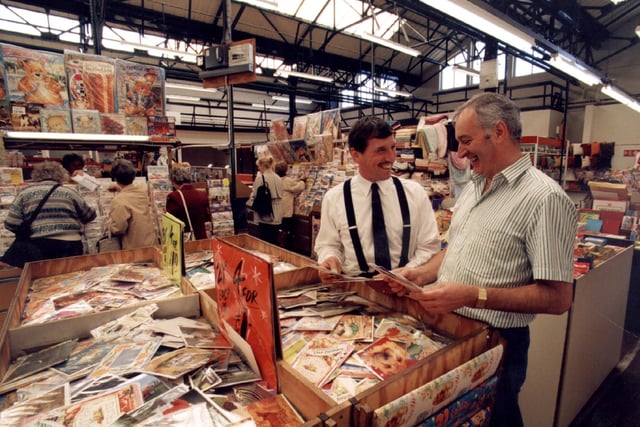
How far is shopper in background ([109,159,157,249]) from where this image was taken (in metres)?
3.52

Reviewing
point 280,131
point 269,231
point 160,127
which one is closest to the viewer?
point 160,127

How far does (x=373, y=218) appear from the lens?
1.94 m

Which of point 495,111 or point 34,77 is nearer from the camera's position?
point 495,111

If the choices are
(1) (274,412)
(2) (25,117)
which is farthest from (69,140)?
(1) (274,412)

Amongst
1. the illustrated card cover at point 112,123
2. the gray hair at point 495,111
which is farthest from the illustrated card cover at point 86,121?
the gray hair at point 495,111

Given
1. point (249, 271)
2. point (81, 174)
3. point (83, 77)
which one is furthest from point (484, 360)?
point (81, 174)

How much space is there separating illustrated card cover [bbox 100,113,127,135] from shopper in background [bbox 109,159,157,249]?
37cm

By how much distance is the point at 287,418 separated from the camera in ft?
3.25

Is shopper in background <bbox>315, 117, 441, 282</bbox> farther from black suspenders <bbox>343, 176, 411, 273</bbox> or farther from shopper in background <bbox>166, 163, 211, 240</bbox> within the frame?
shopper in background <bbox>166, 163, 211, 240</bbox>

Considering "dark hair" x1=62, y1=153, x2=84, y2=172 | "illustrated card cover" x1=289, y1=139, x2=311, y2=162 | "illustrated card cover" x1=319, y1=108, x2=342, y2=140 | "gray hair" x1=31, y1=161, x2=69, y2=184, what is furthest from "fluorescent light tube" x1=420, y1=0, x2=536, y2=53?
"dark hair" x1=62, y1=153, x2=84, y2=172

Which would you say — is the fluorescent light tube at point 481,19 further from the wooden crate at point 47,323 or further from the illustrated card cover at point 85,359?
the illustrated card cover at point 85,359

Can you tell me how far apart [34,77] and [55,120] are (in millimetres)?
359

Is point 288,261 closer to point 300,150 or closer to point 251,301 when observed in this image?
point 251,301

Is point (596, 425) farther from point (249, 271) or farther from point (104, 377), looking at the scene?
point (104, 377)
